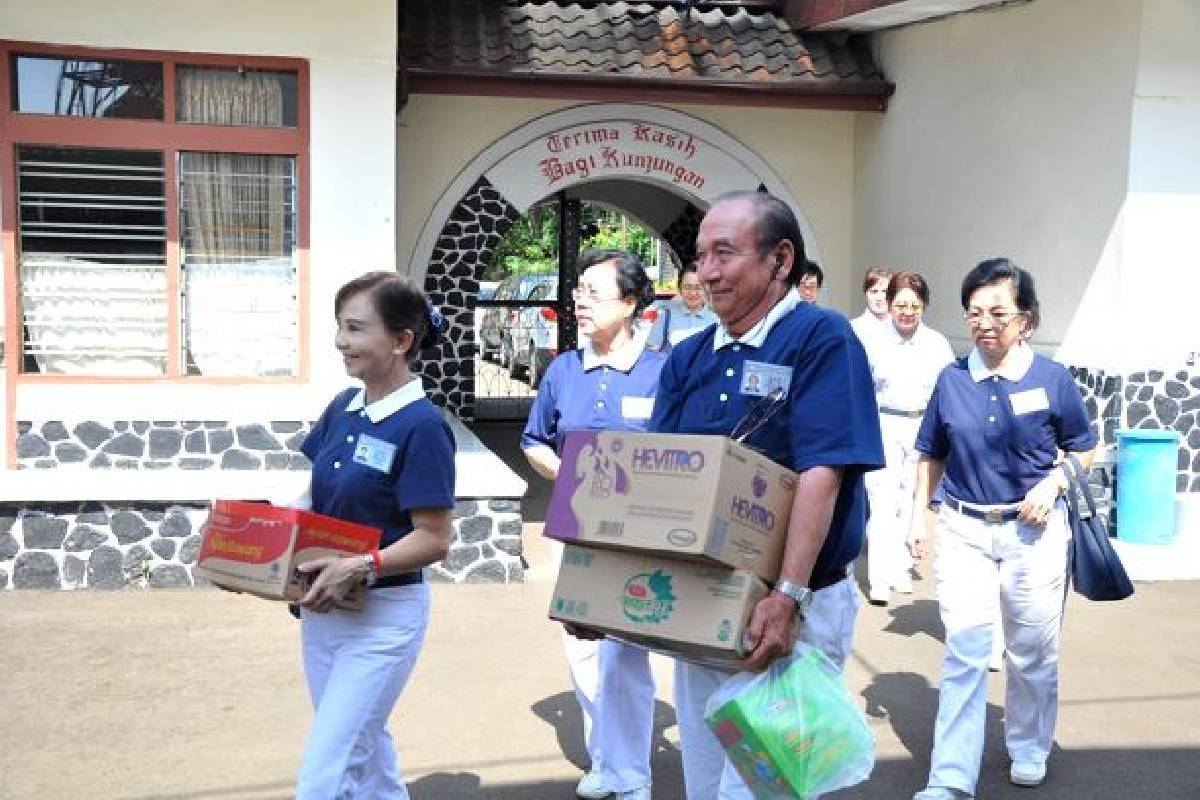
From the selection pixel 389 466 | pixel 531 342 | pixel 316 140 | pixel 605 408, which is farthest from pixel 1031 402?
pixel 531 342

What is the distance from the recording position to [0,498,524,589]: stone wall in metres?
7.63

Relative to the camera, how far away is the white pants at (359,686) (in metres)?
3.39

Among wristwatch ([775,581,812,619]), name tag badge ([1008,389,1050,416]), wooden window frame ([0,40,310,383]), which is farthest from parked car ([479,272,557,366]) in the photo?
wristwatch ([775,581,812,619])

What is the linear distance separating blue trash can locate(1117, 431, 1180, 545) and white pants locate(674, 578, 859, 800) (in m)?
5.79

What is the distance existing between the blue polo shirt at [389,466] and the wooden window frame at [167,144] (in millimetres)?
5124

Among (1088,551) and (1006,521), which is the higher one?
(1006,521)

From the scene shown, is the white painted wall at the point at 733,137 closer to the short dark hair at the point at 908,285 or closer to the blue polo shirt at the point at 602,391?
the short dark hair at the point at 908,285

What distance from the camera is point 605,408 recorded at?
193 inches

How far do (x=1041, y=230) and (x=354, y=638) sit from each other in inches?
292

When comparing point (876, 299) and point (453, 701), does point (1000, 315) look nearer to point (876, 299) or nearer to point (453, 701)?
point (453, 701)

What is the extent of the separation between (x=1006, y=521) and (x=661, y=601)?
2.32 metres

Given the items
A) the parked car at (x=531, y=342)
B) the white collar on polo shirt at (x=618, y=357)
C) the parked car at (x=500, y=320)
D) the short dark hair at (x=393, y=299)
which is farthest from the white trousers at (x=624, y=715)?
the parked car at (x=500, y=320)

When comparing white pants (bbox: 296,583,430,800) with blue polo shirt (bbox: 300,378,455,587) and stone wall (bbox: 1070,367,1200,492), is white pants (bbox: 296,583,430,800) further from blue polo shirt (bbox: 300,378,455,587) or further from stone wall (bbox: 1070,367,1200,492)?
stone wall (bbox: 1070,367,1200,492)

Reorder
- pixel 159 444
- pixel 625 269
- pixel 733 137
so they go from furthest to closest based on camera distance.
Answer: pixel 733 137
pixel 159 444
pixel 625 269
